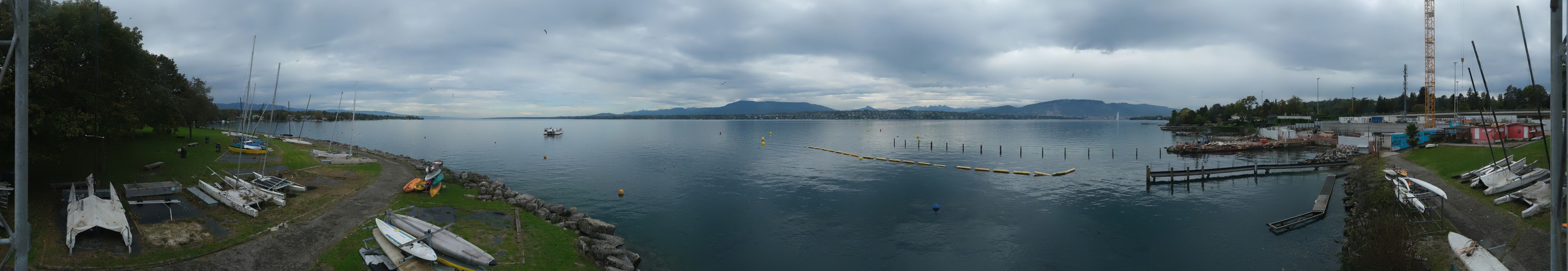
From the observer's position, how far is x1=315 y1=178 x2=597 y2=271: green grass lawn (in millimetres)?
16859

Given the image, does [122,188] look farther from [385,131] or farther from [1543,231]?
[385,131]

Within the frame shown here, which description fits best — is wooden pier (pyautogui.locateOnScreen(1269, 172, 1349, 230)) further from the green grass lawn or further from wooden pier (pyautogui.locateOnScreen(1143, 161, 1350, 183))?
the green grass lawn

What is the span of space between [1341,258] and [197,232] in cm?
3765

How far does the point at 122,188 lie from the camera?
72.0 feet

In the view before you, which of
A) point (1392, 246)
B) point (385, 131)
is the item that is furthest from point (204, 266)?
point (385, 131)

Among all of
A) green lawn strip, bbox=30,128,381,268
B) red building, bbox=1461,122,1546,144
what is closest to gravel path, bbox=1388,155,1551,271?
red building, bbox=1461,122,1546,144

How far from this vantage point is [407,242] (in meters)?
16.6

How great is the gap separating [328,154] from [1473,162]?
71148 mm

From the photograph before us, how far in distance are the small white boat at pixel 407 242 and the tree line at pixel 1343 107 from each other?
11880 cm

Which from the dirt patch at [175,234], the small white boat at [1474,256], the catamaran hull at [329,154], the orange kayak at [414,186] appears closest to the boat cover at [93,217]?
the dirt patch at [175,234]

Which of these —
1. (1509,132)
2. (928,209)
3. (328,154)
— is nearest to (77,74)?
(328,154)

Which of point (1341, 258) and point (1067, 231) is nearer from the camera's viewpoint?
point (1341, 258)

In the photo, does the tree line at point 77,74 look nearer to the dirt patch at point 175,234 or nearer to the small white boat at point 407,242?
the dirt patch at point 175,234

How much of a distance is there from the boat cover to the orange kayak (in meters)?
9.59
